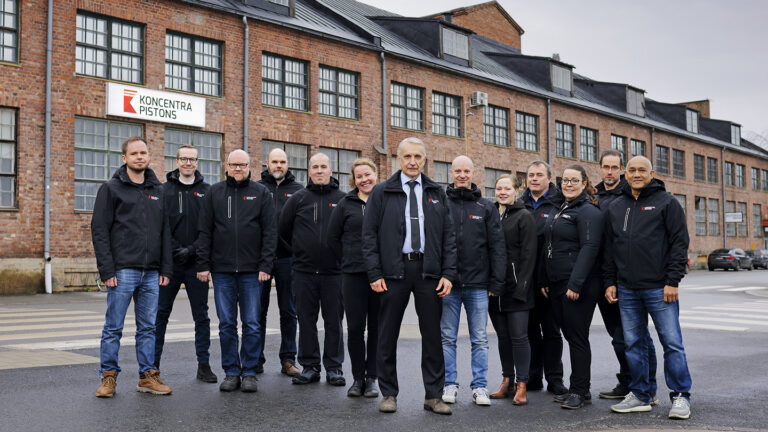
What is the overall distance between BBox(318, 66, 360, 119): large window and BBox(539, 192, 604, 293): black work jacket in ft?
65.3

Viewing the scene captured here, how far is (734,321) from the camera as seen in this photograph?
539 inches

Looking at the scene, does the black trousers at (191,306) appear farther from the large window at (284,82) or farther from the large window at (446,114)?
the large window at (446,114)

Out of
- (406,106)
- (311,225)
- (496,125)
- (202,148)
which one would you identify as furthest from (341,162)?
(311,225)

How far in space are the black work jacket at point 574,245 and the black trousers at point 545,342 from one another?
325 millimetres

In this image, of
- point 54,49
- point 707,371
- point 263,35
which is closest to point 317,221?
point 707,371

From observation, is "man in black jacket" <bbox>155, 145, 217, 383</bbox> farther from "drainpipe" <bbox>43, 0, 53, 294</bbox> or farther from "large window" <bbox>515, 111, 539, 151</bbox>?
"large window" <bbox>515, 111, 539, 151</bbox>

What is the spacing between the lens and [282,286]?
25.2 ft

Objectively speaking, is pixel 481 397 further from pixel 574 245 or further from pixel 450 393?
pixel 574 245

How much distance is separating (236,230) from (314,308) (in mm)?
1085

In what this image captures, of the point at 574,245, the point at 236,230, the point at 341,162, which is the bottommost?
the point at 574,245

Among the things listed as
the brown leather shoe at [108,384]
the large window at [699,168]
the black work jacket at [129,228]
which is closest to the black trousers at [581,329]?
the black work jacket at [129,228]

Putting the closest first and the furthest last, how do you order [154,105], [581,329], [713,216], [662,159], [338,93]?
[581,329] → [154,105] → [338,93] → [662,159] → [713,216]

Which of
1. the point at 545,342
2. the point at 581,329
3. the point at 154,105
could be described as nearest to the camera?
the point at 581,329

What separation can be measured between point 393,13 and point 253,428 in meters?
35.1
